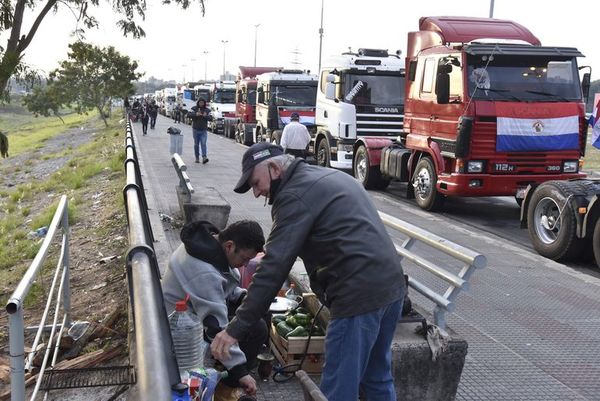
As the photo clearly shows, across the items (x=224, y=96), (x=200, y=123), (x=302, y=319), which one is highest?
(x=224, y=96)

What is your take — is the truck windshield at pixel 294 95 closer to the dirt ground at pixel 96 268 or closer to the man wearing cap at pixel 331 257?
the dirt ground at pixel 96 268

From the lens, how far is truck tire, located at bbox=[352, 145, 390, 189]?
48.4 feet

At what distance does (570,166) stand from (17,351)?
10198mm

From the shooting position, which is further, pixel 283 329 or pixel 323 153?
pixel 323 153

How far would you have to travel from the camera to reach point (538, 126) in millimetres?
10586

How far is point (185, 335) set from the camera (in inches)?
139

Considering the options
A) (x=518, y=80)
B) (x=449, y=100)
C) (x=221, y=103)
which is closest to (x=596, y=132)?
(x=518, y=80)

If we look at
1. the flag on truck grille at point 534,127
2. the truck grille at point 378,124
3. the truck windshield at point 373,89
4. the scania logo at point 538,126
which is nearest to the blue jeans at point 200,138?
the truck windshield at point 373,89

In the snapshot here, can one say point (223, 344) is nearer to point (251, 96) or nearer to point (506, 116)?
point (506, 116)

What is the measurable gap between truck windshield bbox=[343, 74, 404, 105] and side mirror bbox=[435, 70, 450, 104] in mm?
4770

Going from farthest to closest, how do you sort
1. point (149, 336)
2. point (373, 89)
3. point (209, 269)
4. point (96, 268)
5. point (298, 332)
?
point (373, 89)
point (96, 268)
point (298, 332)
point (209, 269)
point (149, 336)

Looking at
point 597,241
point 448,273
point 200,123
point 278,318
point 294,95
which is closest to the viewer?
point 448,273

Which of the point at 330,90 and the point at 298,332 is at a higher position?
the point at 330,90

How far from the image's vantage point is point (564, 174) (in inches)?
436
